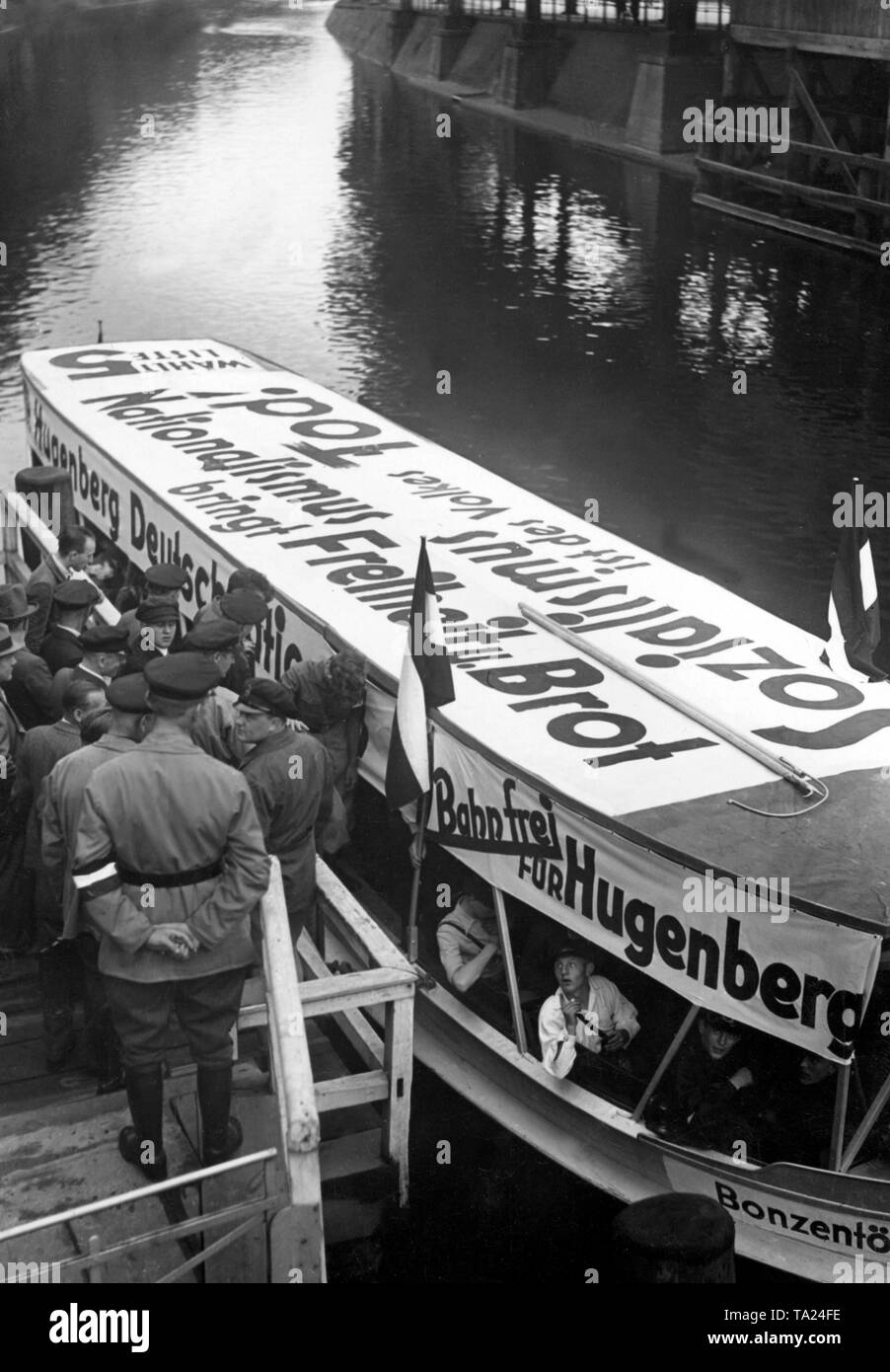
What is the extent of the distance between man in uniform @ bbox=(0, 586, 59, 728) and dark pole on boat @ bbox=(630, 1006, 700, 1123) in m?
4.37

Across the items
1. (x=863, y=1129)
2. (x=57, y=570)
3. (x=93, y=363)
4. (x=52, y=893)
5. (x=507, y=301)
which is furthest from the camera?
(x=507, y=301)

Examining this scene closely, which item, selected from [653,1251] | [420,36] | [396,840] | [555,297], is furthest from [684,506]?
[420,36]

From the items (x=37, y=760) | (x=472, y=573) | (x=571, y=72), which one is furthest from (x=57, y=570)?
(x=571, y=72)

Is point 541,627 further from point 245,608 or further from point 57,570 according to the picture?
point 57,570

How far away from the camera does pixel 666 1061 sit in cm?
888

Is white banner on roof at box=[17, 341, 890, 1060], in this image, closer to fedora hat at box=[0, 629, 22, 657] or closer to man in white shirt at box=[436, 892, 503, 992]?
man in white shirt at box=[436, 892, 503, 992]

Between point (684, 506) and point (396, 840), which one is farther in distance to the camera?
point (684, 506)

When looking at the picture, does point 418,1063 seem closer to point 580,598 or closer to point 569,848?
point 569,848

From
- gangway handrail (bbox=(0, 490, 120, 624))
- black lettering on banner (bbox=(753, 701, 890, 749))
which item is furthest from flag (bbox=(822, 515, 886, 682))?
gangway handrail (bbox=(0, 490, 120, 624))

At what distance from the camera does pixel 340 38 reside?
88.4 meters

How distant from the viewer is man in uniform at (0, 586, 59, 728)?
9.59 m

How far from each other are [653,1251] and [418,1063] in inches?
146

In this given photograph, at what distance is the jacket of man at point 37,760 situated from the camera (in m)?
8.45

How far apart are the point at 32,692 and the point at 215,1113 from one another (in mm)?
3471
